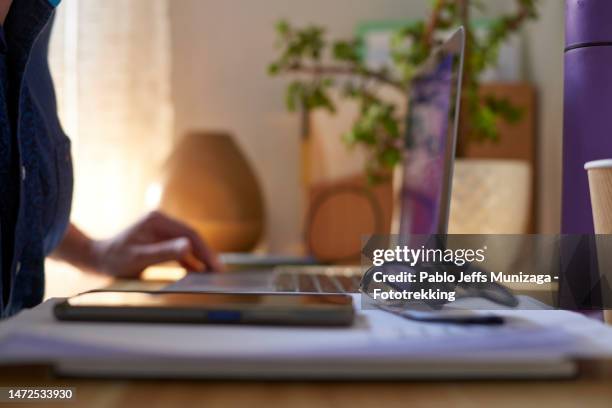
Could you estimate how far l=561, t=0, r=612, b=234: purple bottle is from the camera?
50 cm

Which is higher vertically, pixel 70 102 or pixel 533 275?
pixel 70 102

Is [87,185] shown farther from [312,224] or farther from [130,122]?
[312,224]

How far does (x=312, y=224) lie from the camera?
2.09 m

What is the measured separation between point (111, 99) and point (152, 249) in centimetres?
107

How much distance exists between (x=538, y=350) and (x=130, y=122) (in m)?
1.88

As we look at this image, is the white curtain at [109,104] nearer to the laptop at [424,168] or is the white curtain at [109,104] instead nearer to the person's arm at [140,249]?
the person's arm at [140,249]

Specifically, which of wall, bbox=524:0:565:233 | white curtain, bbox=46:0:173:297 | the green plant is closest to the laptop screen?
the green plant

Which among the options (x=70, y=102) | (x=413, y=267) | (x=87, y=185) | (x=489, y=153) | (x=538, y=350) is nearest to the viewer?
(x=538, y=350)

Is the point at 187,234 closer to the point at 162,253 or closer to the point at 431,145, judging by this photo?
the point at 162,253

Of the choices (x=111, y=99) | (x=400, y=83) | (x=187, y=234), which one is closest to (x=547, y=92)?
(x=400, y=83)

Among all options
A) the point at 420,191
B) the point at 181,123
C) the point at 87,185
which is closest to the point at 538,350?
the point at 420,191

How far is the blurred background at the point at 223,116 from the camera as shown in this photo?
1688mm

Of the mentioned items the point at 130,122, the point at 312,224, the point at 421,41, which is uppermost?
the point at 421,41

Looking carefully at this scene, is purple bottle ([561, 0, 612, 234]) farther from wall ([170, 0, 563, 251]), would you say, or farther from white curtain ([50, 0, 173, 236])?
wall ([170, 0, 563, 251])
